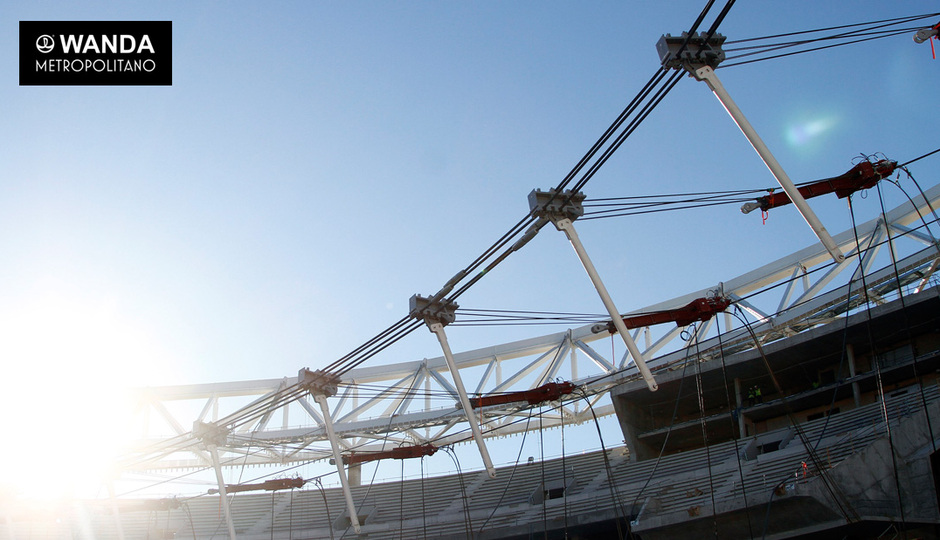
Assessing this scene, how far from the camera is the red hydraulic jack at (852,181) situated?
69.2 ft

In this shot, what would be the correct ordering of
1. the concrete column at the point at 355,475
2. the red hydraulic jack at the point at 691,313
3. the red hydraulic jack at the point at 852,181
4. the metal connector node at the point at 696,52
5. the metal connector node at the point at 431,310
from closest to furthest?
the metal connector node at the point at 696,52 < the red hydraulic jack at the point at 852,181 < the red hydraulic jack at the point at 691,313 < the metal connector node at the point at 431,310 < the concrete column at the point at 355,475

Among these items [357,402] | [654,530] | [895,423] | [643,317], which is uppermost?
[357,402]

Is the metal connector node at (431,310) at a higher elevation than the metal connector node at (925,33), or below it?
below

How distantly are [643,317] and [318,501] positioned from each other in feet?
110

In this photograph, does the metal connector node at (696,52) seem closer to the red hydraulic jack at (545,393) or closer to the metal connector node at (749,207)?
the metal connector node at (749,207)

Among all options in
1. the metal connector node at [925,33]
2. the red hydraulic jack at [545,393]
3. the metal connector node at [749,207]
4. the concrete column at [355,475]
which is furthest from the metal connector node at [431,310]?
the concrete column at [355,475]

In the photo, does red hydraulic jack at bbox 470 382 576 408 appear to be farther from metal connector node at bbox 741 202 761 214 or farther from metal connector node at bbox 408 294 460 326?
metal connector node at bbox 741 202 761 214

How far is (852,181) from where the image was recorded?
21.3 meters

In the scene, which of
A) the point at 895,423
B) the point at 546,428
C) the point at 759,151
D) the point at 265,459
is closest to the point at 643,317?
the point at 759,151

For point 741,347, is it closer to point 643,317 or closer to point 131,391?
point 643,317

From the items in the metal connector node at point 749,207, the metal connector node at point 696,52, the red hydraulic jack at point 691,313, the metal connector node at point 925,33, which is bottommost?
the red hydraulic jack at point 691,313

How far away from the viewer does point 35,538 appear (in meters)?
50.4

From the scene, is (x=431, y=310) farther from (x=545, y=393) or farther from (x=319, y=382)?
(x=319, y=382)

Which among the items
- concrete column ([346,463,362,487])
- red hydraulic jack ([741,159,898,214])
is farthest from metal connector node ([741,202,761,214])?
concrete column ([346,463,362,487])
